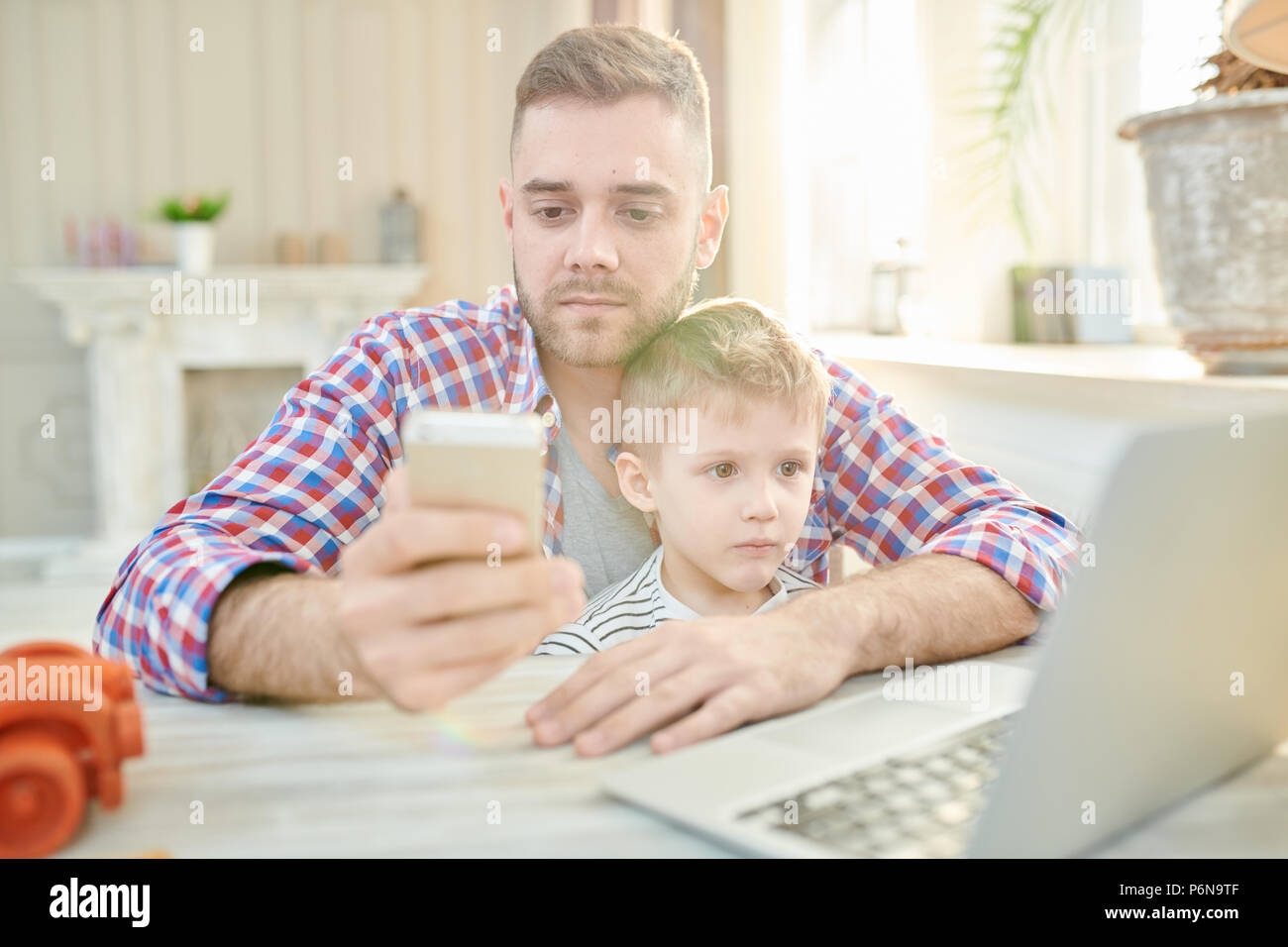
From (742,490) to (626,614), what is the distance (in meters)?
0.21

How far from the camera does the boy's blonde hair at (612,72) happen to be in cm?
141

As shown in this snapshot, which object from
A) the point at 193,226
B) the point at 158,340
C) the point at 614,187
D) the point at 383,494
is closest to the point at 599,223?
the point at 614,187

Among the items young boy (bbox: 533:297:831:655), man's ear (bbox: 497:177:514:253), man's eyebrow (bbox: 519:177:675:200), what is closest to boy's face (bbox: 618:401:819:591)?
young boy (bbox: 533:297:831:655)

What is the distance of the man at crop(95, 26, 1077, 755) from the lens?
0.67m

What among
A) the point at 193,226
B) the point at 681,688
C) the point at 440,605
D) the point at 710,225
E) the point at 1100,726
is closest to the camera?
the point at 1100,726

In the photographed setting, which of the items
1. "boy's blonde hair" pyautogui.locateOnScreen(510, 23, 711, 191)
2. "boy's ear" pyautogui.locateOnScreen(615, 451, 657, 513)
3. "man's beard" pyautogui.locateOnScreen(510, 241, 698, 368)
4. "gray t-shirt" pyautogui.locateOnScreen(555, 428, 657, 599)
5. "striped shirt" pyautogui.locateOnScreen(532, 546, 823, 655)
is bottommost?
"striped shirt" pyautogui.locateOnScreen(532, 546, 823, 655)

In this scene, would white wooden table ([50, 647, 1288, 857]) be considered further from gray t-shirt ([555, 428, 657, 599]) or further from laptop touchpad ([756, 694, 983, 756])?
gray t-shirt ([555, 428, 657, 599])

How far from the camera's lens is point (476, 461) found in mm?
593

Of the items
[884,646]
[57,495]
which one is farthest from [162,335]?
[884,646]

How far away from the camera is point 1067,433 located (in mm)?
Answer: 1592

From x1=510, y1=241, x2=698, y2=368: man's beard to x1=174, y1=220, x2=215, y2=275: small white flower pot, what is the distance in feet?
10.4

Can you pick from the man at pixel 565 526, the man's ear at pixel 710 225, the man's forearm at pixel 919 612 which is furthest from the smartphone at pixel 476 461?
the man's ear at pixel 710 225

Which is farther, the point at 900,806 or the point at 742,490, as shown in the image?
the point at 742,490

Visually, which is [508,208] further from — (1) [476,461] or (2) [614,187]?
(1) [476,461]
